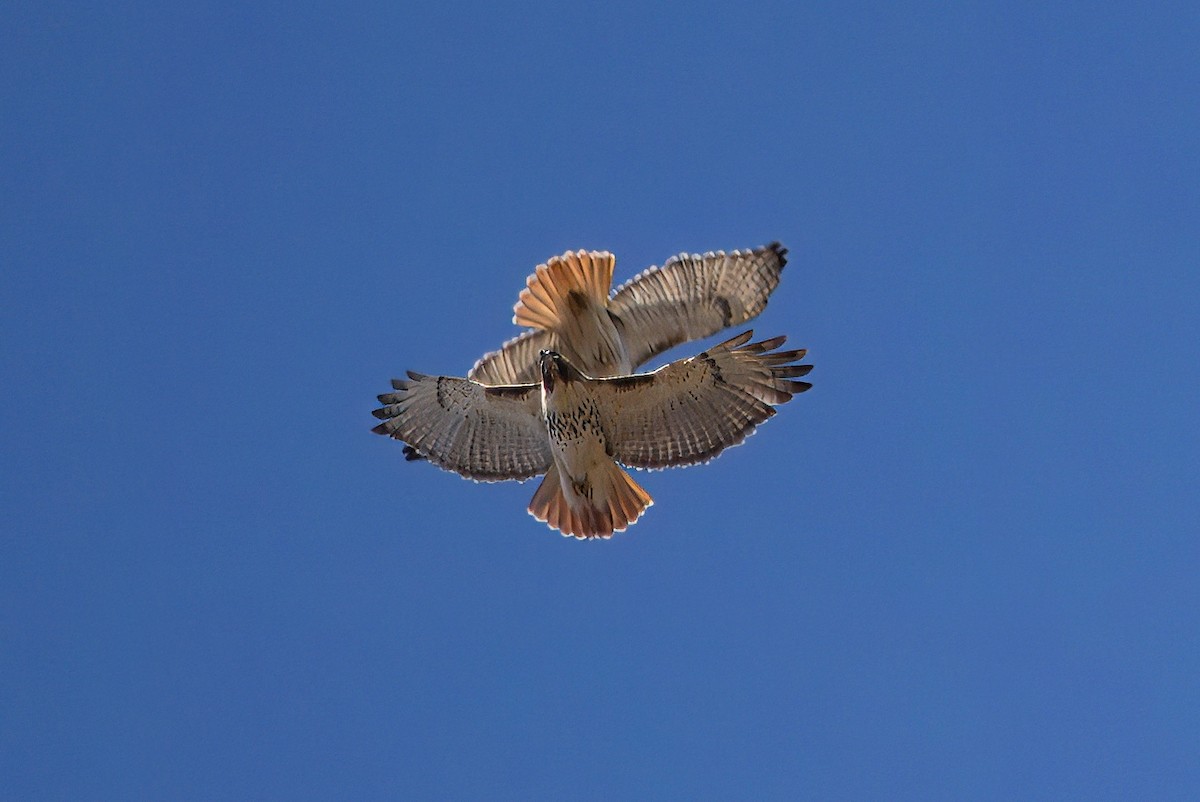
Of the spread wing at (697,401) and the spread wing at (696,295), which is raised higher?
the spread wing at (696,295)

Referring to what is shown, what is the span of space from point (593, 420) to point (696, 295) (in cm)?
122

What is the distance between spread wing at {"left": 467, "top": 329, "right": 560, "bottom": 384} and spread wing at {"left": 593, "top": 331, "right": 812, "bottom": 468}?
1.12 metres

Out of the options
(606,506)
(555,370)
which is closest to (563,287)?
(555,370)

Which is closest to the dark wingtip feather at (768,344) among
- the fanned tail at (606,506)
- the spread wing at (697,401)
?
the spread wing at (697,401)

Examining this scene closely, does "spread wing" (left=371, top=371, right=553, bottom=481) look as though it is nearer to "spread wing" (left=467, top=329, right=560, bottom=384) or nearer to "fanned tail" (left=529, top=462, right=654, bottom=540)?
"fanned tail" (left=529, top=462, right=654, bottom=540)

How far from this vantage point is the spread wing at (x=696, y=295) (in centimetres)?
1255

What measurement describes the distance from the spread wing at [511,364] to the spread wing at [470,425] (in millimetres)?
674

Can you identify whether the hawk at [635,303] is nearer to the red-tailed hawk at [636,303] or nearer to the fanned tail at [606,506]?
the red-tailed hawk at [636,303]

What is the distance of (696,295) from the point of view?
1273 cm

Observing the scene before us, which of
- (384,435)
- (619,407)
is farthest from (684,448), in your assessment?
(384,435)

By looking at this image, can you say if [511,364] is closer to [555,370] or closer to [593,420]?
[593,420]

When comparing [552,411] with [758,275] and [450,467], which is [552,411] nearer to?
[450,467]

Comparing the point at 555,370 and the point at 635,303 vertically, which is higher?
the point at 635,303

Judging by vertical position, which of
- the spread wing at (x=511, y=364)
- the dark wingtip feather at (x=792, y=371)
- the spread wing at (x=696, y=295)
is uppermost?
the spread wing at (x=511, y=364)
